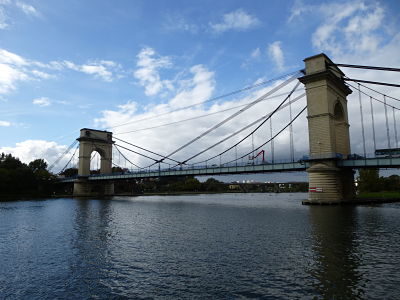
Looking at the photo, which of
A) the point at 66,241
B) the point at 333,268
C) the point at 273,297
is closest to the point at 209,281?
the point at 273,297

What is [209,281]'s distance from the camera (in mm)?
11211

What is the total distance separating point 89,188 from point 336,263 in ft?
293

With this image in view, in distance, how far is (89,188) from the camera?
306ft

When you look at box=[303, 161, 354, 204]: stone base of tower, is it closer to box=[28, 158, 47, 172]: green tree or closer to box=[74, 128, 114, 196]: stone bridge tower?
box=[74, 128, 114, 196]: stone bridge tower

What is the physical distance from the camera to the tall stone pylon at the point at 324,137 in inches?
1684

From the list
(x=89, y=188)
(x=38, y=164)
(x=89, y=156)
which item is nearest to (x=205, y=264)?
(x=89, y=188)

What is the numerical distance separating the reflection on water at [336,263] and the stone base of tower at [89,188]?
80.2m

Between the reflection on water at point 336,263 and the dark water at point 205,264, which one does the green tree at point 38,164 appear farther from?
the reflection on water at point 336,263

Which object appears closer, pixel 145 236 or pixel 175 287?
pixel 175 287

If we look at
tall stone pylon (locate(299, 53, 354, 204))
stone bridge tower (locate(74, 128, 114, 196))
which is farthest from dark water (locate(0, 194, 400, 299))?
stone bridge tower (locate(74, 128, 114, 196))

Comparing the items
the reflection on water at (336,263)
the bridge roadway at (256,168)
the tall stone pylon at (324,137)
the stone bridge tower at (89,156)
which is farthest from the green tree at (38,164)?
the reflection on water at (336,263)

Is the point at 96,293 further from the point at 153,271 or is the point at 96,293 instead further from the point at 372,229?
the point at 372,229

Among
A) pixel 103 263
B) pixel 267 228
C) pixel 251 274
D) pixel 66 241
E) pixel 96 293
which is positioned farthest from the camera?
pixel 267 228

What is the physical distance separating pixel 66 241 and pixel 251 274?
510 inches
